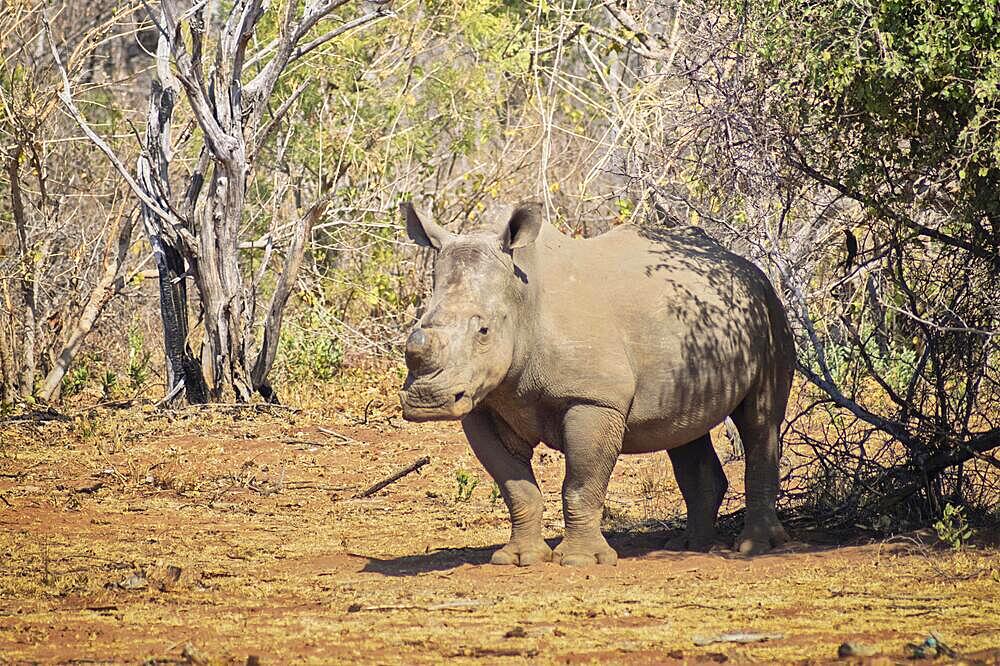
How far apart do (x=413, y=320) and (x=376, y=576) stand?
362 inches

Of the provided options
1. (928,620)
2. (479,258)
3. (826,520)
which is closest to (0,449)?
(479,258)

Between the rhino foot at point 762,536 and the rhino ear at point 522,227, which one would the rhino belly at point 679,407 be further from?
the rhino ear at point 522,227

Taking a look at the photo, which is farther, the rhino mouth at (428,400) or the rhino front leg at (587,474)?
the rhino front leg at (587,474)

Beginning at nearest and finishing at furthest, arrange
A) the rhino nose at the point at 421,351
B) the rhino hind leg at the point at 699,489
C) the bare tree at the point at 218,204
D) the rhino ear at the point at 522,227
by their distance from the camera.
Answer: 1. the rhino nose at the point at 421,351
2. the rhino ear at the point at 522,227
3. the rhino hind leg at the point at 699,489
4. the bare tree at the point at 218,204

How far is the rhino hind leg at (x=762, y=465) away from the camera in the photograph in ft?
28.2

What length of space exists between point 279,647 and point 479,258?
102 inches

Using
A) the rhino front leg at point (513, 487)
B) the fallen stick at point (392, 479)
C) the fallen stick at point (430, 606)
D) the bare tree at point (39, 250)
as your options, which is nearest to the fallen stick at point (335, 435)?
the fallen stick at point (392, 479)

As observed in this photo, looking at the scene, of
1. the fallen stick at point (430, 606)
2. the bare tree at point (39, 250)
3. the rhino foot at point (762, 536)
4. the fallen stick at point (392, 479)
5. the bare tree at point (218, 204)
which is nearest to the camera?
the fallen stick at point (430, 606)

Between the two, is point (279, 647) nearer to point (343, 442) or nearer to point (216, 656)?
point (216, 656)

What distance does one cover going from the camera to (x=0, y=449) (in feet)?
40.0

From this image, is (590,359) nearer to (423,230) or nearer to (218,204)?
(423,230)

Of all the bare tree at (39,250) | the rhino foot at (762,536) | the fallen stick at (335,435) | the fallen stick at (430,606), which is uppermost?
the bare tree at (39,250)

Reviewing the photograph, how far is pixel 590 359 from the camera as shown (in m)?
7.78

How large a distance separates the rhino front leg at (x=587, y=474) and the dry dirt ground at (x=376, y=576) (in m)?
0.24
